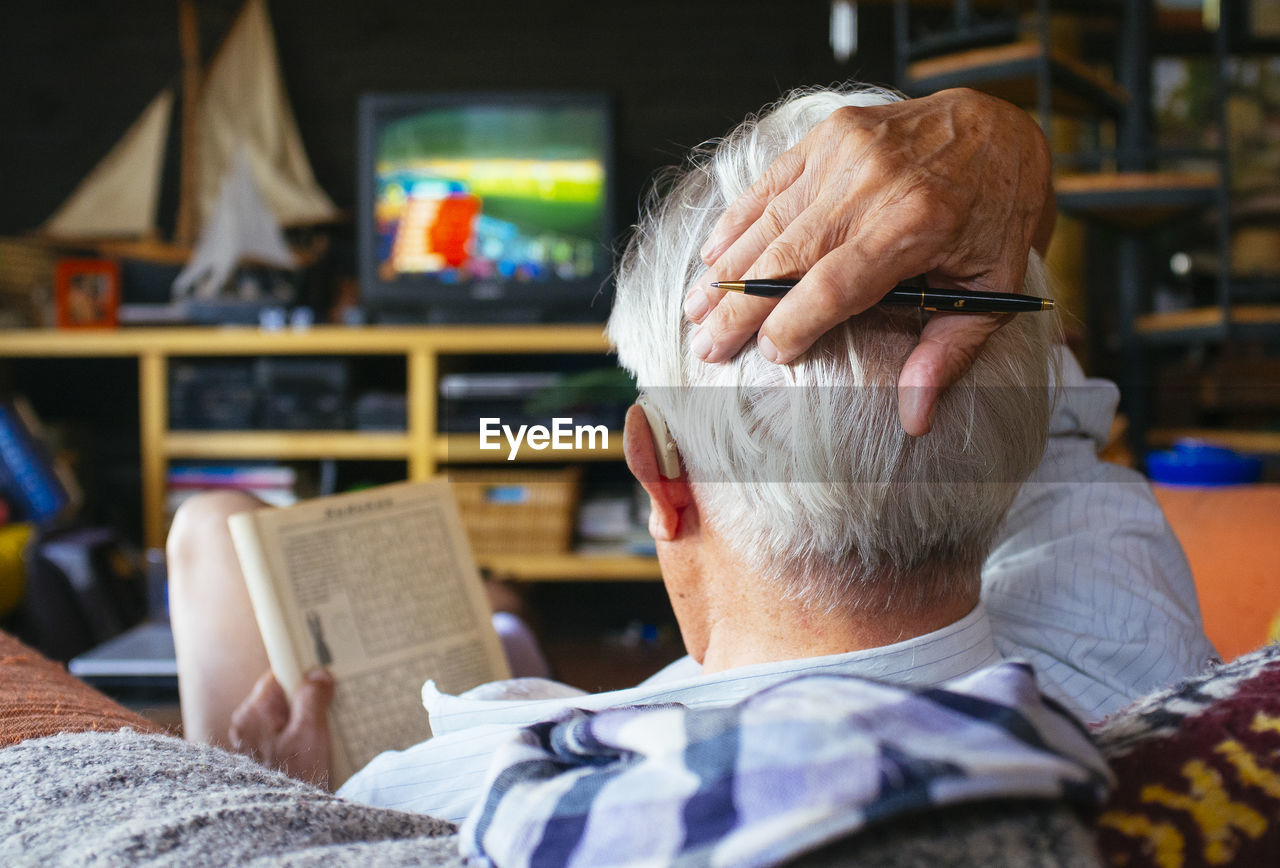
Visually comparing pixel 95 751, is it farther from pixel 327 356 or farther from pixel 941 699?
pixel 327 356

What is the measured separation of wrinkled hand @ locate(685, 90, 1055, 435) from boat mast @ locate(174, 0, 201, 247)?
9.38 ft

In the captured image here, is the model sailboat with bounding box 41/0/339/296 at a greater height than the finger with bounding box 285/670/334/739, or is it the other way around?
the model sailboat with bounding box 41/0/339/296

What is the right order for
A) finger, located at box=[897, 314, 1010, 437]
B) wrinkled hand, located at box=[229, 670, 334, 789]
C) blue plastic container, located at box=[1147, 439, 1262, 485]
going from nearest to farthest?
1. finger, located at box=[897, 314, 1010, 437]
2. wrinkled hand, located at box=[229, 670, 334, 789]
3. blue plastic container, located at box=[1147, 439, 1262, 485]

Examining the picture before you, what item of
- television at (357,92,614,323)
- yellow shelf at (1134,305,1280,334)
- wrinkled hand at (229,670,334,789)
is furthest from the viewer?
television at (357,92,614,323)

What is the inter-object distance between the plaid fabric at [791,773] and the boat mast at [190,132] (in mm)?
3046

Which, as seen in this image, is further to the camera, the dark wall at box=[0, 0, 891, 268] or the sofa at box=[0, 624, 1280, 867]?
the dark wall at box=[0, 0, 891, 268]

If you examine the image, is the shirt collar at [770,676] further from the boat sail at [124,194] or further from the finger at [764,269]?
the boat sail at [124,194]

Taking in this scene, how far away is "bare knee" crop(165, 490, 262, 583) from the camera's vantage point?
2.75 ft

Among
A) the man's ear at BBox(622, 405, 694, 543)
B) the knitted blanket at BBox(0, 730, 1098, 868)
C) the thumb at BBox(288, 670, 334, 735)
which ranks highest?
the man's ear at BBox(622, 405, 694, 543)

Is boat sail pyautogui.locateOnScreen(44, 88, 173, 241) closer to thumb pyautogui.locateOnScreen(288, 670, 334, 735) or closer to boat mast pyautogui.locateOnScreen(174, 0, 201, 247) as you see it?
boat mast pyautogui.locateOnScreen(174, 0, 201, 247)

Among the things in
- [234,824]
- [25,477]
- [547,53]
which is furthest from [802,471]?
[547,53]

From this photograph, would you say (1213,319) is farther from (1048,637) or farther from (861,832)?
(861,832)

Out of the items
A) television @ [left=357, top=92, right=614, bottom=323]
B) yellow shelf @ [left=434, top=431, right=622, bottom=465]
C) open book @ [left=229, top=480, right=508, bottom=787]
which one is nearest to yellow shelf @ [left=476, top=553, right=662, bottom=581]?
yellow shelf @ [left=434, top=431, right=622, bottom=465]

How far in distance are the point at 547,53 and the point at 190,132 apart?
1150mm
